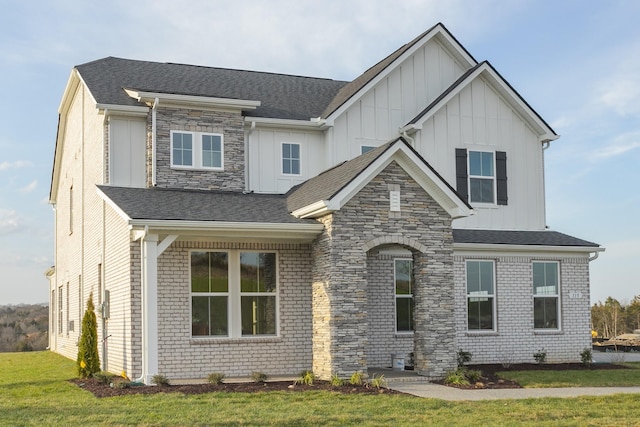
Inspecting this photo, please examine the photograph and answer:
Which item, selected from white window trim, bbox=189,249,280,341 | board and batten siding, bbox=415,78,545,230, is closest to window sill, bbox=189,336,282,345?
white window trim, bbox=189,249,280,341

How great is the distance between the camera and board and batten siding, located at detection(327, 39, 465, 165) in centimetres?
2147

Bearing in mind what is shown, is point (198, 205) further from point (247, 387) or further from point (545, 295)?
point (545, 295)

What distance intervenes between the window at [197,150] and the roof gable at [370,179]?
293 cm

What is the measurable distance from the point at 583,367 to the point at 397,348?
480 centimetres

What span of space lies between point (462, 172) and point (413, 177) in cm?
508

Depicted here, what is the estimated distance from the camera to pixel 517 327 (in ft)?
68.6

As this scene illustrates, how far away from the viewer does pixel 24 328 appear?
50938mm

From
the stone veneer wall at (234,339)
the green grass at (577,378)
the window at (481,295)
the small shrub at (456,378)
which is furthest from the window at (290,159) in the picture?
the green grass at (577,378)

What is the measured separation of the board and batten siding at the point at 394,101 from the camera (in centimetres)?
2147

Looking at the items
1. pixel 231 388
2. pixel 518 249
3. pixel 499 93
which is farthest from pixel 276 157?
pixel 231 388

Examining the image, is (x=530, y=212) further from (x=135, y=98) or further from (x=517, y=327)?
(x=135, y=98)

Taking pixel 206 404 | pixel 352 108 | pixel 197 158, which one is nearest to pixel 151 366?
pixel 206 404

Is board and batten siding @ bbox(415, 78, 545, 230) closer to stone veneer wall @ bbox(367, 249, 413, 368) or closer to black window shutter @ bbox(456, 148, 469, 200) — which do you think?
black window shutter @ bbox(456, 148, 469, 200)

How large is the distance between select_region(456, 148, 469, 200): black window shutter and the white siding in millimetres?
8454
